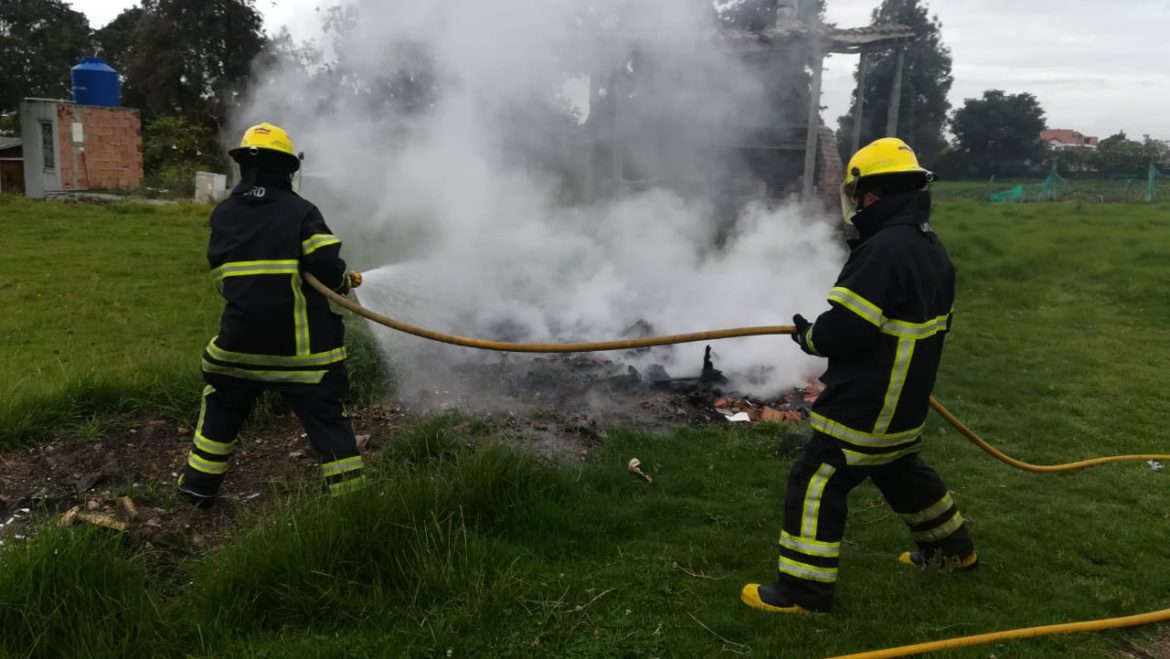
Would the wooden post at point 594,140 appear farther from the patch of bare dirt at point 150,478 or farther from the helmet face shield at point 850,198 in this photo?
the helmet face shield at point 850,198

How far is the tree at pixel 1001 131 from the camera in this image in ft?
156

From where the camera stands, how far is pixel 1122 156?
41.2 metres

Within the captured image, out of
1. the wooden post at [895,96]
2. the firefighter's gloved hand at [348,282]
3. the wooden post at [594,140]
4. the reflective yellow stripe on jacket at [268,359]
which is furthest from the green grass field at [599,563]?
the wooden post at [895,96]

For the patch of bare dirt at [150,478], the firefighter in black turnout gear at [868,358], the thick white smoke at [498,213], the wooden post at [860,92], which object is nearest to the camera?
the firefighter in black turnout gear at [868,358]

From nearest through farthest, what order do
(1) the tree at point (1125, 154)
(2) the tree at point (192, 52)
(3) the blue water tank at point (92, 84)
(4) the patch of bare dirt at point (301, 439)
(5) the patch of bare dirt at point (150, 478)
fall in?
(5) the patch of bare dirt at point (150, 478) → (4) the patch of bare dirt at point (301, 439) → (3) the blue water tank at point (92, 84) → (2) the tree at point (192, 52) → (1) the tree at point (1125, 154)

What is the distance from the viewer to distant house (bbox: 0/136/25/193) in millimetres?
24406

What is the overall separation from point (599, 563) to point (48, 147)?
83.9ft

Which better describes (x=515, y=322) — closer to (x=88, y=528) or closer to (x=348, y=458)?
(x=348, y=458)

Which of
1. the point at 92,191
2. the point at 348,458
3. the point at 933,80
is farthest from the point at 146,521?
the point at 933,80

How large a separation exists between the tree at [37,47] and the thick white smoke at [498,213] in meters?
32.5

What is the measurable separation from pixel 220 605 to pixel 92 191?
79.6 feet

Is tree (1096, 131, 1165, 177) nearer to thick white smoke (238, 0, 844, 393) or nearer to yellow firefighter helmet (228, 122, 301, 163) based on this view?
thick white smoke (238, 0, 844, 393)

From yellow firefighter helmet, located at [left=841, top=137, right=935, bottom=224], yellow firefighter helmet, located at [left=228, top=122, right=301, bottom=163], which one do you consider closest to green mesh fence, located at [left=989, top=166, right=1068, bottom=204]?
yellow firefighter helmet, located at [left=841, top=137, right=935, bottom=224]

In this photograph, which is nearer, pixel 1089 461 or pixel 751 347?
pixel 1089 461
